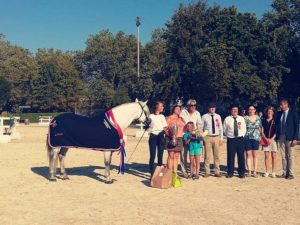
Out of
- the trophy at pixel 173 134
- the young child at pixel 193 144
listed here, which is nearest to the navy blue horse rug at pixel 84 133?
the trophy at pixel 173 134

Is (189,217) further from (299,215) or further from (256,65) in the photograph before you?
(256,65)

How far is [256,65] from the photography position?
36750mm

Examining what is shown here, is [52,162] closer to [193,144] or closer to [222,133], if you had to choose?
[193,144]

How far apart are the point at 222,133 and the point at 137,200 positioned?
3.40 m

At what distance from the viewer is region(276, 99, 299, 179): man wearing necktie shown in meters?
9.68

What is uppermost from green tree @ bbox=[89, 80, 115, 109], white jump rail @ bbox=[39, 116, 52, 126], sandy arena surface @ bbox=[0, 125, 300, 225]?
green tree @ bbox=[89, 80, 115, 109]

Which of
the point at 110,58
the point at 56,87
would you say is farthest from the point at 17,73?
the point at 110,58

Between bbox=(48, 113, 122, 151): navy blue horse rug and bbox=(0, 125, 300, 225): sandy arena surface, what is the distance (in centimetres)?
93

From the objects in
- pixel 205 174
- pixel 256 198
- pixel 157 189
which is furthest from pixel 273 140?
pixel 157 189

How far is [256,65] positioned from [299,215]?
104 feet

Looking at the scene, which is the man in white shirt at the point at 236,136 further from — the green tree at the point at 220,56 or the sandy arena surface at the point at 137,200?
the green tree at the point at 220,56

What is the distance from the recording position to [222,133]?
1006 centimetres

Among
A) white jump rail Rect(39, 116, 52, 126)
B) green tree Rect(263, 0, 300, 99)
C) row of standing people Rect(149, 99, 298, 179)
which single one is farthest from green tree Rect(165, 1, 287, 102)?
row of standing people Rect(149, 99, 298, 179)

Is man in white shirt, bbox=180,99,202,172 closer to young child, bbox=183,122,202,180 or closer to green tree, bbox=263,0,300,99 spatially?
young child, bbox=183,122,202,180
